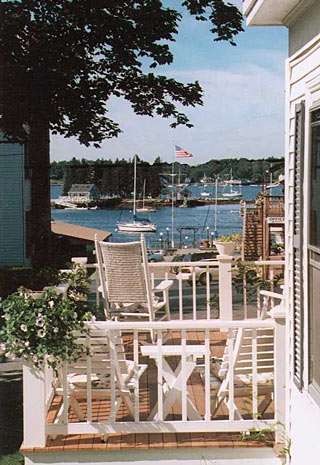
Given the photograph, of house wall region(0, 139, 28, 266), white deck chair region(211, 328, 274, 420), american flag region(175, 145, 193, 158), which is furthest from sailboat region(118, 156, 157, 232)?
white deck chair region(211, 328, 274, 420)

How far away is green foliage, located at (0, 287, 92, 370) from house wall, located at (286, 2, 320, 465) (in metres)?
1.13

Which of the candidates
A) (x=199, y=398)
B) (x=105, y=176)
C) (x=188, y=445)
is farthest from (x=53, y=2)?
(x=188, y=445)

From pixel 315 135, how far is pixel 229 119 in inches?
249

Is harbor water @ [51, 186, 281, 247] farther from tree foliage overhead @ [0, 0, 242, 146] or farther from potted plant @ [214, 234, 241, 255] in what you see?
potted plant @ [214, 234, 241, 255]

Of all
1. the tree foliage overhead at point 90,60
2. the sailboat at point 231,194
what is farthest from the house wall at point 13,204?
the sailboat at point 231,194

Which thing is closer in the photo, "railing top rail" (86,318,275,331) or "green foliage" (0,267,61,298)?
"railing top rail" (86,318,275,331)

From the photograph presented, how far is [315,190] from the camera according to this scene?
280 cm

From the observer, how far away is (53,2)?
26.7 feet

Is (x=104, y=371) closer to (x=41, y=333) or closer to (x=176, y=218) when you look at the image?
(x=41, y=333)

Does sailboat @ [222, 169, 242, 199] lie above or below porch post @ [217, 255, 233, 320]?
above

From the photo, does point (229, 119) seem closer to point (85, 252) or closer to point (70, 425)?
point (85, 252)

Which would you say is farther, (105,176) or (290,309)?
(105,176)

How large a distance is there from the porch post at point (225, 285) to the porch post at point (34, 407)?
9.48 feet

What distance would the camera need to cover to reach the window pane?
2.74 meters
